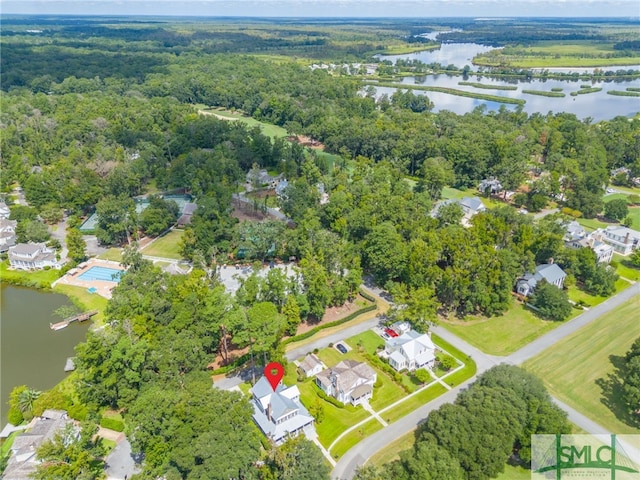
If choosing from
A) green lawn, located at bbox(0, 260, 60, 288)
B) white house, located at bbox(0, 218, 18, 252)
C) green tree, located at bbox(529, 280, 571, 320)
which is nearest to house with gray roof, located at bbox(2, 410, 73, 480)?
green lawn, located at bbox(0, 260, 60, 288)

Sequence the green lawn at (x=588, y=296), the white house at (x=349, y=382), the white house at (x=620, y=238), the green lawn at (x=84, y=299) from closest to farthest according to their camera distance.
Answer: the white house at (x=349, y=382)
the green lawn at (x=84, y=299)
the green lawn at (x=588, y=296)
the white house at (x=620, y=238)

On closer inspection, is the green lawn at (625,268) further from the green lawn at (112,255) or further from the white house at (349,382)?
the green lawn at (112,255)

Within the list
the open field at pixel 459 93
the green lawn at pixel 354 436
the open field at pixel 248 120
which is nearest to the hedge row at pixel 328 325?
the green lawn at pixel 354 436

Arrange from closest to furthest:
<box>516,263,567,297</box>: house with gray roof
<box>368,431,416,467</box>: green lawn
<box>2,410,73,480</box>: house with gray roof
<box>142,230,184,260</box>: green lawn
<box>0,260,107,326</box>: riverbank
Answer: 1. <box>2,410,73,480</box>: house with gray roof
2. <box>368,431,416,467</box>: green lawn
3. <box>0,260,107,326</box>: riverbank
4. <box>516,263,567,297</box>: house with gray roof
5. <box>142,230,184,260</box>: green lawn

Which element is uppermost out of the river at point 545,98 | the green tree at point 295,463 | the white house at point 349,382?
the river at point 545,98

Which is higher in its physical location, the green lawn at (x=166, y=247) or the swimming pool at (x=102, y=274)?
the green lawn at (x=166, y=247)

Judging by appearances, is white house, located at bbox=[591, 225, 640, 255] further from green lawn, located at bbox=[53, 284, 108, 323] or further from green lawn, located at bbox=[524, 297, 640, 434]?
green lawn, located at bbox=[53, 284, 108, 323]

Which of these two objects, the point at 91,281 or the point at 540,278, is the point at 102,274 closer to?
the point at 91,281
